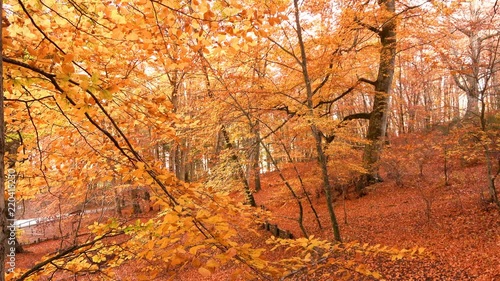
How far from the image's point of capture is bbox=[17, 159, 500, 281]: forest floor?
6.16 m

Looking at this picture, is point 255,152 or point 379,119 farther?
point 379,119

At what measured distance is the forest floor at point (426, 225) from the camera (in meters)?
6.16

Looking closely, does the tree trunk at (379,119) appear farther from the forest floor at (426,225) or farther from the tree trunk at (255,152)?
the tree trunk at (255,152)

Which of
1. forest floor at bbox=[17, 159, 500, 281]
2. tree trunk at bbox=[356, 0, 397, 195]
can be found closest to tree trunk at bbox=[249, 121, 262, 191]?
forest floor at bbox=[17, 159, 500, 281]

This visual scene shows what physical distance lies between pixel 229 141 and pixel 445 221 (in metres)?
6.98

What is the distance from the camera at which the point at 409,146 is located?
395 inches

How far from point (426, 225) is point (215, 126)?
6.27m

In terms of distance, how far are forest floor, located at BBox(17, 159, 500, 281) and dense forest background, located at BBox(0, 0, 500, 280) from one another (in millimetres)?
122

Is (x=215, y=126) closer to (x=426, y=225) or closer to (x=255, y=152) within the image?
(x=255, y=152)

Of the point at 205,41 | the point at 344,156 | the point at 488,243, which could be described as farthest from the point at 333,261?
the point at 344,156

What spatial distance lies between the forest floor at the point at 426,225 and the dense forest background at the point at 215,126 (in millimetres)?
122

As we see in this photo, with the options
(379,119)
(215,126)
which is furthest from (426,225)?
(215,126)

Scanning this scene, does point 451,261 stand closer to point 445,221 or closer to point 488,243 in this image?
point 488,243

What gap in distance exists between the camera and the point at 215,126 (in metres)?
7.18
